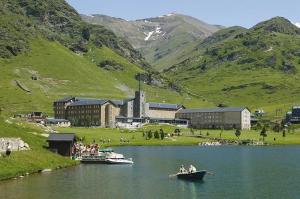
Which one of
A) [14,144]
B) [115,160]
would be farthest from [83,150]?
[14,144]

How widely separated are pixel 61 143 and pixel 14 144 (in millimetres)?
23906

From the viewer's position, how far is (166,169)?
112 m

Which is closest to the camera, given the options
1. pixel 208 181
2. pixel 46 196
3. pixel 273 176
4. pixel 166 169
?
pixel 46 196

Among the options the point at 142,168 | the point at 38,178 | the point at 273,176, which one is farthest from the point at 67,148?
the point at 273,176

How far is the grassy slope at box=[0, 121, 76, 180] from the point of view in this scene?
83.9 m

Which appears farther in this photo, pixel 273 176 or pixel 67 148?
pixel 67 148

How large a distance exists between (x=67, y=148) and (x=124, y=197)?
1928 inches

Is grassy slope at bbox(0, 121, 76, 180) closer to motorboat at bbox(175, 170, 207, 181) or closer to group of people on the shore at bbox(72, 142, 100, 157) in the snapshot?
group of people on the shore at bbox(72, 142, 100, 157)

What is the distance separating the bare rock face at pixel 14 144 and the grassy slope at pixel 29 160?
1102mm

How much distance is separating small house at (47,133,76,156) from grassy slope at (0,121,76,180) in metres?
1.75

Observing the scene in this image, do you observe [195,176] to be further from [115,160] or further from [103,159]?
[103,159]

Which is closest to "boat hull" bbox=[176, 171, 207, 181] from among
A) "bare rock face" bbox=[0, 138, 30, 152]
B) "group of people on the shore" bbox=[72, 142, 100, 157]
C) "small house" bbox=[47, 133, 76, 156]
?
"bare rock face" bbox=[0, 138, 30, 152]

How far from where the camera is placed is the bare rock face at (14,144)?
288 ft

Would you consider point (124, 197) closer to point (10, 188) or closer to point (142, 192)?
point (142, 192)
